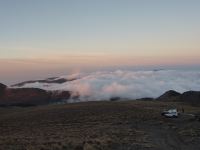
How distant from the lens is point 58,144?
76.3ft

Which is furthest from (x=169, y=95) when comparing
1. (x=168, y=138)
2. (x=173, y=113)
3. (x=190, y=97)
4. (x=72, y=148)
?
(x=72, y=148)

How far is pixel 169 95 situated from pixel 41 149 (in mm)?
125185

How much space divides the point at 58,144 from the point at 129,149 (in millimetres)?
4587

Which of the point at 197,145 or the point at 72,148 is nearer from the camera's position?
the point at 72,148

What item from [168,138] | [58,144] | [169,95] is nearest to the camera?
[58,144]

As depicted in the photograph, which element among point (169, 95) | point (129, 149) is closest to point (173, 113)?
point (129, 149)

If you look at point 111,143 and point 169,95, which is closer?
point 111,143

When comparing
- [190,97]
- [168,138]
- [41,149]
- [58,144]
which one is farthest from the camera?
[190,97]

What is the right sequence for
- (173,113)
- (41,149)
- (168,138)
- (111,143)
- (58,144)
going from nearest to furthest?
(41,149) → (58,144) → (111,143) → (168,138) → (173,113)

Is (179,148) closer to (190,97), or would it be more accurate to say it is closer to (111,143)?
(111,143)

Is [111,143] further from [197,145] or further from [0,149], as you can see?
[0,149]

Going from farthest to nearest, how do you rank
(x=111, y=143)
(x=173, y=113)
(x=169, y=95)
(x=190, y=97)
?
(x=169, y=95) → (x=190, y=97) → (x=173, y=113) → (x=111, y=143)

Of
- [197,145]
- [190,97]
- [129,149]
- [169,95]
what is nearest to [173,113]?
[197,145]

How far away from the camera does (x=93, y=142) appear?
24469 millimetres
